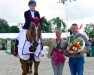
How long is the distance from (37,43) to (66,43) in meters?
1.56

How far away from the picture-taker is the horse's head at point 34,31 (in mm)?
10523

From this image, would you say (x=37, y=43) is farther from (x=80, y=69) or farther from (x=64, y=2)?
(x=64, y=2)

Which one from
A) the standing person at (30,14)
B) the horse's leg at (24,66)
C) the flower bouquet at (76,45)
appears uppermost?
the standing person at (30,14)

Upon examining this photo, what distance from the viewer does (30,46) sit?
10.8 metres

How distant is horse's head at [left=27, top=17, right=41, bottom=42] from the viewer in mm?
10523

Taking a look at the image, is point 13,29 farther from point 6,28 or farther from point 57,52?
point 57,52

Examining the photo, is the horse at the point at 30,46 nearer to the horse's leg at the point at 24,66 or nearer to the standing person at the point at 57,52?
the horse's leg at the point at 24,66

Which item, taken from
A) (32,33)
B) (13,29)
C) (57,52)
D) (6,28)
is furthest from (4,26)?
(32,33)

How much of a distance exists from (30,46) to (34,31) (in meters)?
0.50

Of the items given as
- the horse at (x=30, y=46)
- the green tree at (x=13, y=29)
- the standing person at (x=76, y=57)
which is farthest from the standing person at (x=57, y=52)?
the green tree at (x=13, y=29)

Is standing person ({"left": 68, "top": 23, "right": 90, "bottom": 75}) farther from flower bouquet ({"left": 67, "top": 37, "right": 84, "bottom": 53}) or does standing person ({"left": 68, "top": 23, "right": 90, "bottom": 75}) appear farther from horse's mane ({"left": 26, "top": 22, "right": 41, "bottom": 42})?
horse's mane ({"left": 26, "top": 22, "right": 41, "bottom": 42})

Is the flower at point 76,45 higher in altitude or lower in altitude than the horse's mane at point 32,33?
lower

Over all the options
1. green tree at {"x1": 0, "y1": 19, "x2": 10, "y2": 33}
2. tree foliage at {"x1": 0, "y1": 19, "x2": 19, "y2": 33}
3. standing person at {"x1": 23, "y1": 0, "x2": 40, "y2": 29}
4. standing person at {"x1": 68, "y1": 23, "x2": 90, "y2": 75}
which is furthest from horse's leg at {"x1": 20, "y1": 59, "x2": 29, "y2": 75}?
tree foliage at {"x1": 0, "y1": 19, "x2": 19, "y2": 33}

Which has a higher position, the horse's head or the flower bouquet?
the horse's head
